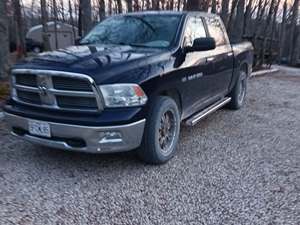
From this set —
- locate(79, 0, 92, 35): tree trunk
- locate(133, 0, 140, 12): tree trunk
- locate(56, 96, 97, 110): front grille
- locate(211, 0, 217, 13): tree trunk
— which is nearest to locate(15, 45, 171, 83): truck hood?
locate(56, 96, 97, 110): front grille

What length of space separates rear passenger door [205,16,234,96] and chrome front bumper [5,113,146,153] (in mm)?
2286

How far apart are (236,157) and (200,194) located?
1246 millimetres

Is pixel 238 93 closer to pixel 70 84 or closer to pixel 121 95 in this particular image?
pixel 121 95

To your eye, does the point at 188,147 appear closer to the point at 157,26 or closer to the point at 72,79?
the point at 157,26

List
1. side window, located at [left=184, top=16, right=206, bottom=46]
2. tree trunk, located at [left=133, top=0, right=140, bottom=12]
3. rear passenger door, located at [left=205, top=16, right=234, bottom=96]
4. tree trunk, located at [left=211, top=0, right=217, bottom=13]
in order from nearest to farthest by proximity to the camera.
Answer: side window, located at [left=184, top=16, right=206, bottom=46] < rear passenger door, located at [left=205, top=16, right=234, bottom=96] < tree trunk, located at [left=133, top=0, right=140, bottom=12] < tree trunk, located at [left=211, top=0, right=217, bottom=13]

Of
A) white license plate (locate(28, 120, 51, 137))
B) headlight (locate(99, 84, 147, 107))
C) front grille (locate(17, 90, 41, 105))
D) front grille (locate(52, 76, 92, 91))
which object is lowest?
white license plate (locate(28, 120, 51, 137))

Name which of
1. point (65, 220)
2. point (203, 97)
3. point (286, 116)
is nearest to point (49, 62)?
point (65, 220)

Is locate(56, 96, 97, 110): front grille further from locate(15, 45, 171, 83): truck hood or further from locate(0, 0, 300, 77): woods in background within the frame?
locate(0, 0, 300, 77): woods in background

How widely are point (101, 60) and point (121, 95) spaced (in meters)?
0.51

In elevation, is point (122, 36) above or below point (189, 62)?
above

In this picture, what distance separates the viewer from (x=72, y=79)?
358 cm

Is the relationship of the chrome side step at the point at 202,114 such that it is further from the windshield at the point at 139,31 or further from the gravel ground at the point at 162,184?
the windshield at the point at 139,31

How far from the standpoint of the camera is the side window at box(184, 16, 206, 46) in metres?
4.89

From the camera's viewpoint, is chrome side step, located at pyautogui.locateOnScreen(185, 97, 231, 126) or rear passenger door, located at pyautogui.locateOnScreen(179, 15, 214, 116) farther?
chrome side step, located at pyautogui.locateOnScreen(185, 97, 231, 126)
